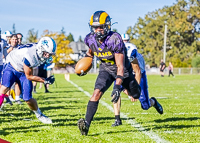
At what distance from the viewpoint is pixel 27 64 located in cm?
505

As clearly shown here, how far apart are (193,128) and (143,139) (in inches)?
43.3

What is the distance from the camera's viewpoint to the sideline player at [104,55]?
4250mm

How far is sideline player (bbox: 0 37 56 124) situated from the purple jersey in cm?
78

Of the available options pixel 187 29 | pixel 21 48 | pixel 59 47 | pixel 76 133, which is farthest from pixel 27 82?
pixel 59 47

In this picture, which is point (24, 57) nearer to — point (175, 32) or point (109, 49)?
point (109, 49)

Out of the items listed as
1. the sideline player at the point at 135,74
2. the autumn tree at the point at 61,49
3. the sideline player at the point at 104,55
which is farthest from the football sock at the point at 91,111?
the autumn tree at the point at 61,49

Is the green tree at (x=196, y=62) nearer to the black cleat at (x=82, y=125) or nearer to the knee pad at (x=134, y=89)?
the knee pad at (x=134, y=89)

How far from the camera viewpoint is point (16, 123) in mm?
5559

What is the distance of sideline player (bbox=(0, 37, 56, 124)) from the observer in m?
5.03

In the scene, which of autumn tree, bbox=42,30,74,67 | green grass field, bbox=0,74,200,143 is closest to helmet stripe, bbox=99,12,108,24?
green grass field, bbox=0,74,200,143

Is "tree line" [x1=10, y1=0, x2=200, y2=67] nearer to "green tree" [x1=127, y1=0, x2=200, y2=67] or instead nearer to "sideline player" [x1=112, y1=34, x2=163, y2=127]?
"green tree" [x1=127, y1=0, x2=200, y2=67]

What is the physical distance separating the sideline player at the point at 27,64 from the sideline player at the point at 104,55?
0.78m

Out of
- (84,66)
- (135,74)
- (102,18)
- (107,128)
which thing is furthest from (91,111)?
(135,74)

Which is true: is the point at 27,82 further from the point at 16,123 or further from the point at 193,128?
the point at 193,128
